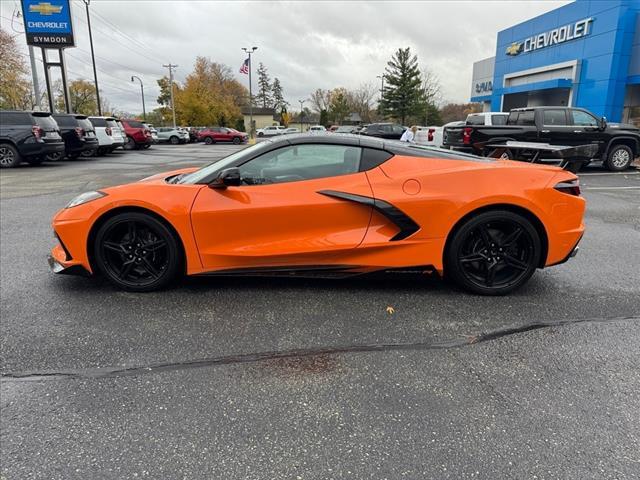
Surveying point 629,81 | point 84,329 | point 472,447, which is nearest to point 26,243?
point 84,329

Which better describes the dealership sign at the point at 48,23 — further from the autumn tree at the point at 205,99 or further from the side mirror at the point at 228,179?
the autumn tree at the point at 205,99

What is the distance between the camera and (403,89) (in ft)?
175

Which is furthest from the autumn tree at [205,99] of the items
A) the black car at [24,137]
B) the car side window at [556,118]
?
the car side window at [556,118]

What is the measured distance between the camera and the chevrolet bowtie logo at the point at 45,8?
22891mm

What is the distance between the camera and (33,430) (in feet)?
6.95

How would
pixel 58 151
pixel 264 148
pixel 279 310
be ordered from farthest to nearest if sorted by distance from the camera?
pixel 58 151, pixel 264 148, pixel 279 310

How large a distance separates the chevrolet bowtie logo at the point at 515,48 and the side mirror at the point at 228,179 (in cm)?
3070

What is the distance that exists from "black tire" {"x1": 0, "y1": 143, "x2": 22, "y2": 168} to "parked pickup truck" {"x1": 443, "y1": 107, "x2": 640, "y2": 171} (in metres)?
14.0

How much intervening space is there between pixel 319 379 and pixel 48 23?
1110 inches

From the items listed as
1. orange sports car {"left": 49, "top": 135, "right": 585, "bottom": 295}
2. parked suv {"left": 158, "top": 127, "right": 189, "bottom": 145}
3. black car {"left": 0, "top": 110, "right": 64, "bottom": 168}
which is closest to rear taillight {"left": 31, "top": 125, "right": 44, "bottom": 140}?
black car {"left": 0, "top": 110, "right": 64, "bottom": 168}

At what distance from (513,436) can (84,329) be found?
9.24ft

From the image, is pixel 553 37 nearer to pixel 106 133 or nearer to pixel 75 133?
pixel 106 133

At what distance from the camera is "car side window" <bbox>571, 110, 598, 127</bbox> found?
40.1 ft

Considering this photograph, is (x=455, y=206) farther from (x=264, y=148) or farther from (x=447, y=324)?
(x=264, y=148)
